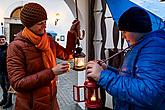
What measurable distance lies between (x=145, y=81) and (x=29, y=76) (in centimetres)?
116

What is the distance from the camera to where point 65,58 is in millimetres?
2812

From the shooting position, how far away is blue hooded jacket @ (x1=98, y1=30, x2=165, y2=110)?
53.9 inches

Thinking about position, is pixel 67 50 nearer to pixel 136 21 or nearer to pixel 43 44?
pixel 43 44

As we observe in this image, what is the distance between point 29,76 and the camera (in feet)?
7.63

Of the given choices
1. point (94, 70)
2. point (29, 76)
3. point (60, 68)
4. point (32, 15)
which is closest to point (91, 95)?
point (94, 70)

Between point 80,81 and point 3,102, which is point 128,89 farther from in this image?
point 3,102

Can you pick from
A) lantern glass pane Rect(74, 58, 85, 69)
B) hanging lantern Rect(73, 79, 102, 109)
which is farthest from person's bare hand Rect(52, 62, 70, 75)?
hanging lantern Rect(73, 79, 102, 109)

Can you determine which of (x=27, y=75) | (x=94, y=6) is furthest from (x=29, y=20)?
(x=94, y=6)

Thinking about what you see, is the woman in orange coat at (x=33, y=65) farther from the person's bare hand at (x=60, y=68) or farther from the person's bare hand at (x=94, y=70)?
the person's bare hand at (x=94, y=70)

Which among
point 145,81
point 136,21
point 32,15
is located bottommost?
point 145,81

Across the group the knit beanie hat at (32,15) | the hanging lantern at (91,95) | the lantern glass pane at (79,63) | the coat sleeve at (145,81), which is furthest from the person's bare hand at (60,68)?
the coat sleeve at (145,81)

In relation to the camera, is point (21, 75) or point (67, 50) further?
point (67, 50)

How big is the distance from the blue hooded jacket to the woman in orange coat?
874 mm

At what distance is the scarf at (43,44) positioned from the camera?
2.38m
